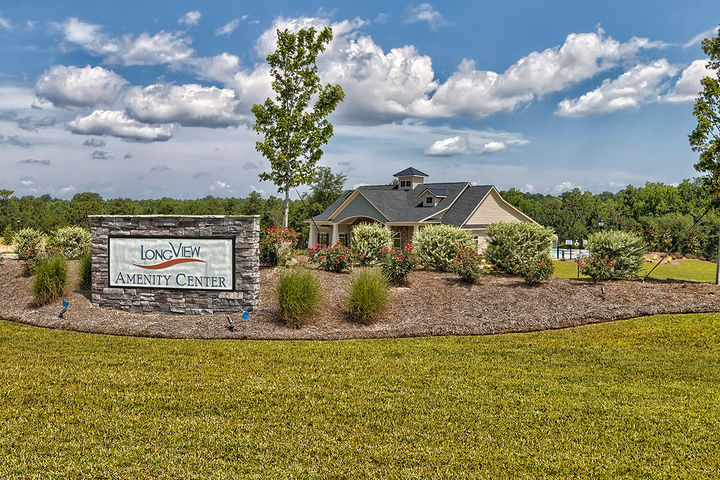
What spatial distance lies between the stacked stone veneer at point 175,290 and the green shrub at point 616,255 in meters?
8.56

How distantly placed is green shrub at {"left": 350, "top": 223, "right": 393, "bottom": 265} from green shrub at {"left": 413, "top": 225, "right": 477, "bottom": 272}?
0.99 m

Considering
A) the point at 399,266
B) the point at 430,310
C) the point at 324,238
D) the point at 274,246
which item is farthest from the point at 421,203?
the point at 430,310

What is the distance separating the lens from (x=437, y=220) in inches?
1117

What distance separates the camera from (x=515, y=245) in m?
14.3

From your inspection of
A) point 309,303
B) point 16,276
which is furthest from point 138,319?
point 16,276

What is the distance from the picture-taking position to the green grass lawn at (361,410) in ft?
14.3

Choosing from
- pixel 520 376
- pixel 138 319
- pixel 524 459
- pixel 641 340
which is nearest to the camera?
pixel 524 459

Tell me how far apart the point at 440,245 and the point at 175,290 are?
745 centimetres

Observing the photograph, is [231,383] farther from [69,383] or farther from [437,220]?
[437,220]

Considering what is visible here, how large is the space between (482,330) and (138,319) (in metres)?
7.14

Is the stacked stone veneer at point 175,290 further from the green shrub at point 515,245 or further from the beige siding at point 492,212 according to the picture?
the beige siding at point 492,212

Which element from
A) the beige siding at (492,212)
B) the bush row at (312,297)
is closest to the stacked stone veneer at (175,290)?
the bush row at (312,297)

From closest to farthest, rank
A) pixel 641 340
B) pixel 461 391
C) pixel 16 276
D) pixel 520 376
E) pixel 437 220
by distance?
pixel 461 391, pixel 520 376, pixel 641 340, pixel 16 276, pixel 437 220

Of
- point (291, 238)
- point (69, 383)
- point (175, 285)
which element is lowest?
point (69, 383)
